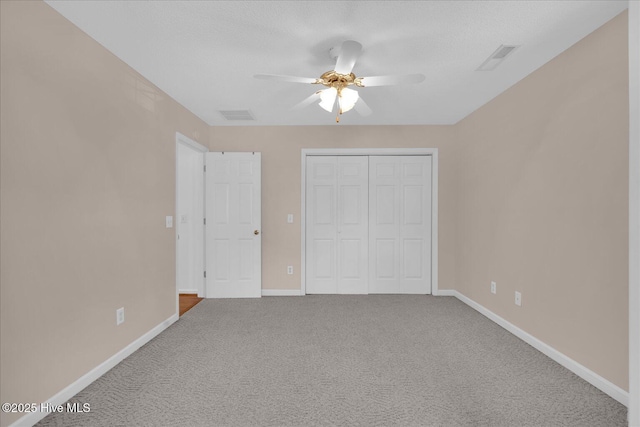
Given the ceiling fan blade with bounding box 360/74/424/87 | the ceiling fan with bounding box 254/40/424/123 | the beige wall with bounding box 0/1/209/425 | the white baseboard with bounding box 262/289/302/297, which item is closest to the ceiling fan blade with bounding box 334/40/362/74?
the ceiling fan with bounding box 254/40/424/123

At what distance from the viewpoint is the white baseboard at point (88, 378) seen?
1.70 metres

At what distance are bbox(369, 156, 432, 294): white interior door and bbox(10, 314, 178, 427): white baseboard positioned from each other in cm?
292

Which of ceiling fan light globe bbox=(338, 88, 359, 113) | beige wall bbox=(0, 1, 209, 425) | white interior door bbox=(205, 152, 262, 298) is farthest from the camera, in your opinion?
white interior door bbox=(205, 152, 262, 298)

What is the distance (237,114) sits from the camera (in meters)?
3.91

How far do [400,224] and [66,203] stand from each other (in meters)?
3.79

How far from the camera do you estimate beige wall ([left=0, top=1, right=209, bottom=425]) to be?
5.34 ft

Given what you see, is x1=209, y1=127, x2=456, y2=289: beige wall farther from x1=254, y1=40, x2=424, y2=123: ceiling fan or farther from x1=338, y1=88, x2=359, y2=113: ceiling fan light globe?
x1=338, y1=88, x2=359, y2=113: ceiling fan light globe

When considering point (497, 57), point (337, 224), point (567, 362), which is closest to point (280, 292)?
point (337, 224)

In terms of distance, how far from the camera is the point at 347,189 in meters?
4.47

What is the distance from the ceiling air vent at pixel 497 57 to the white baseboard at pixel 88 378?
12.7 feet

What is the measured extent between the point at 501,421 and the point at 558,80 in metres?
2.54

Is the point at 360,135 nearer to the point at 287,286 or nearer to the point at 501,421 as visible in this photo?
the point at 287,286

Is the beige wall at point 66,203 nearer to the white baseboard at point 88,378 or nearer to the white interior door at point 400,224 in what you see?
the white baseboard at point 88,378

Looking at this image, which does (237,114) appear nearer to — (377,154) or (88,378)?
(377,154)
